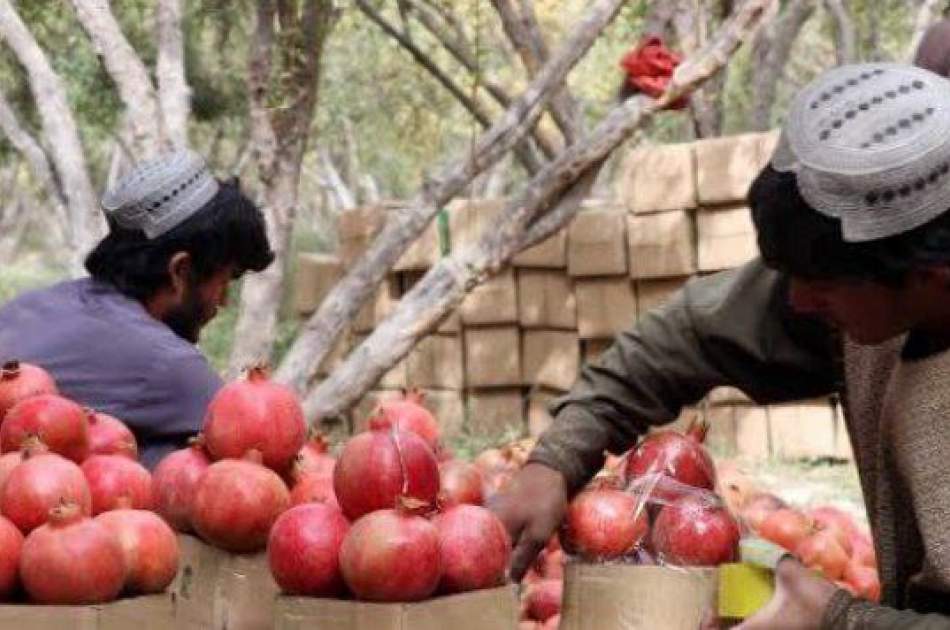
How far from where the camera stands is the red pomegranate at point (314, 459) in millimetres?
3461

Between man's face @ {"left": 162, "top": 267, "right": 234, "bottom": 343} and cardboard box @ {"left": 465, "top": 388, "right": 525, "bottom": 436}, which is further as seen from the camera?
cardboard box @ {"left": 465, "top": 388, "right": 525, "bottom": 436}

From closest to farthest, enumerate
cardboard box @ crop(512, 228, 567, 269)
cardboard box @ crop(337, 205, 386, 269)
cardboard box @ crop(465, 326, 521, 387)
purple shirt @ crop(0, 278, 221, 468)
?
purple shirt @ crop(0, 278, 221, 468) < cardboard box @ crop(512, 228, 567, 269) < cardboard box @ crop(465, 326, 521, 387) < cardboard box @ crop(337, 205, 386, 269)

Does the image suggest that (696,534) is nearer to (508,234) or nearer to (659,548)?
(659,548)

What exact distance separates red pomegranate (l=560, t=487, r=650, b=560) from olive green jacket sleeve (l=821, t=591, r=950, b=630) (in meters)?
0.58

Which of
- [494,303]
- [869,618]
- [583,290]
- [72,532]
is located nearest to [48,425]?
[72,532]

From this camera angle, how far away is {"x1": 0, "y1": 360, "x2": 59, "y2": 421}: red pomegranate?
3527 mm

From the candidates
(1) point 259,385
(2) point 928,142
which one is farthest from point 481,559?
(2) point 928,142

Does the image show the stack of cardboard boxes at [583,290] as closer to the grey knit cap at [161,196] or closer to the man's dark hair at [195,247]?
the man's dark hair at [195,247]

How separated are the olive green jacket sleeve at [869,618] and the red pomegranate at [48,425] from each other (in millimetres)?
1437

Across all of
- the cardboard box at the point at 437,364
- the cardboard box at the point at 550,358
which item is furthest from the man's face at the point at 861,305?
the cardboard box at the point at 437,364

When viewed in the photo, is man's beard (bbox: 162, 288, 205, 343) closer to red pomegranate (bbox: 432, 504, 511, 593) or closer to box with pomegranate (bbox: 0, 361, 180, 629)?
box with pomegranate (bbox: 0, 361, 180, 629)

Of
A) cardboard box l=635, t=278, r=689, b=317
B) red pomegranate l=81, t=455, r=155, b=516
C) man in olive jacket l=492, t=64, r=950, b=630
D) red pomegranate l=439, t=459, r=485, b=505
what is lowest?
cardboard box l=635, t=278, r=689, b=317

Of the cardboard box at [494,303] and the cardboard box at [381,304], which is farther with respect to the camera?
the cardboard box at [381,304]

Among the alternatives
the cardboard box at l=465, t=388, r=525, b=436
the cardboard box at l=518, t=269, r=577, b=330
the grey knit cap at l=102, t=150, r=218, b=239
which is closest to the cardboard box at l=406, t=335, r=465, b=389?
the cardboard box at l=465, t=388, r=525, b=436
